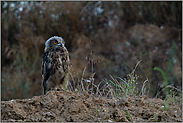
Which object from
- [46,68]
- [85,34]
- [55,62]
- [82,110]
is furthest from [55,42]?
[85,34]

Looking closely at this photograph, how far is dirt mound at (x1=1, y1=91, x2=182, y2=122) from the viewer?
85.7 inches

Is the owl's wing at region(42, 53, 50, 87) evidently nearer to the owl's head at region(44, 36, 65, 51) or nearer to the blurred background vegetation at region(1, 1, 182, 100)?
the owl's head at region(44, 36, 65, 51)

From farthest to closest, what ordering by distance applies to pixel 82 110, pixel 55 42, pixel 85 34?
pixel 85 34 < pixel 55 42 < pixel 82 110

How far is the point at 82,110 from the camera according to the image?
2293 millimetres

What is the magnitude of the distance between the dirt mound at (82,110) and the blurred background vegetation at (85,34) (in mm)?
3629

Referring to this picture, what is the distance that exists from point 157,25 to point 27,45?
4.53m

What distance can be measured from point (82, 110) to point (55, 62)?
1333mm

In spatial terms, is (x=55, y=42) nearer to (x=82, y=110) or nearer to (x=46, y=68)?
(x=46, y=68)

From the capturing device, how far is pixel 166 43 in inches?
266

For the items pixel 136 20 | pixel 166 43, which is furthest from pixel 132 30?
pixel 166 43

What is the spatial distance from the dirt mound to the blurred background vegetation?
11.9 feet

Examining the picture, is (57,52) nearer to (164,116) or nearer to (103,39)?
(164,116)

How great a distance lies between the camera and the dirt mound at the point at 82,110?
2.18 m

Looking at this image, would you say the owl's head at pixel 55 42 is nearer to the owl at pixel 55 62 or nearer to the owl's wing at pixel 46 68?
the owl at pixel 55 62
